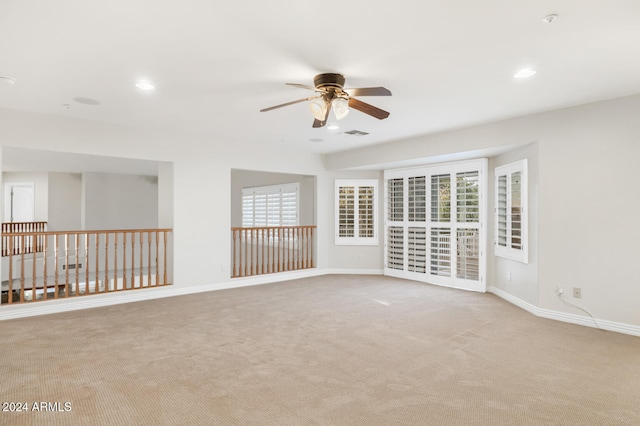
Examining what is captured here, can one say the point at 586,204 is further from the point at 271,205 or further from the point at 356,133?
the point at 271,205

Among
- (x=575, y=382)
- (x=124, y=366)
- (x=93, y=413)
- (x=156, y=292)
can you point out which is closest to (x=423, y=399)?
(x=575, y=382)

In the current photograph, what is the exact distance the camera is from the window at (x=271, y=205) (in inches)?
320

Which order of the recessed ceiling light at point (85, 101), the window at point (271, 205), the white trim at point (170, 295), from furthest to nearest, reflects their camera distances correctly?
the window at point (271, 205), the white trim at point (170, 295), the recessed ceiling light at point (85, 101)

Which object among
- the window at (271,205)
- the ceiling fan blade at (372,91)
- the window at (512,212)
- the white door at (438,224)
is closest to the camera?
the ceiling fan blade at (372,91)

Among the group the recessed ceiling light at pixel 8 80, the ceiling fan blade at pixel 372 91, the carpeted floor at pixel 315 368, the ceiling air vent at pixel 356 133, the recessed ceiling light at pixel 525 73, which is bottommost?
the carpeted floor at pixel 315 368

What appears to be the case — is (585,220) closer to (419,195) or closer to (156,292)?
(419,195)

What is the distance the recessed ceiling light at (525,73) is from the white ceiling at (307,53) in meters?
→ 0.06

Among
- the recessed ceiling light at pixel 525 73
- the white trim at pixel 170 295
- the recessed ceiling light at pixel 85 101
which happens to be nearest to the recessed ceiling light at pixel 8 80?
the recessed ceiling light at pixel 85 101

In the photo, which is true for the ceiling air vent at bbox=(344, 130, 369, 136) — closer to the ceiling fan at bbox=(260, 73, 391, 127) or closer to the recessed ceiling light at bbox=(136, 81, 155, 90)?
the ceiling fan at bbox=(260, 73, 391, 127)

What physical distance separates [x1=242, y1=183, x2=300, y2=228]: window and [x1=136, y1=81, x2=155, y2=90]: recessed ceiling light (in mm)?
4617

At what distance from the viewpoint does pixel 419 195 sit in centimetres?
657

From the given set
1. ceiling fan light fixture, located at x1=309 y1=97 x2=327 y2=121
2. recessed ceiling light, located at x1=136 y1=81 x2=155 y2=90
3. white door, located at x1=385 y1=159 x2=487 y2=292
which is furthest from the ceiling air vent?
recessed ceiling light, located at x1=136 y1=81 x2=155 y2=90

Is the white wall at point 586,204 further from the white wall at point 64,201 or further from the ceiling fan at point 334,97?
the white wall at point 64,201

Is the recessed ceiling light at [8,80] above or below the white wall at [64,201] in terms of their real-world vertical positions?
above
